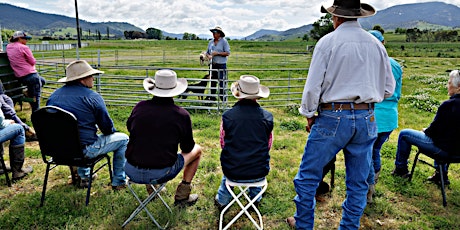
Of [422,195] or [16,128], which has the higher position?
[16,128]

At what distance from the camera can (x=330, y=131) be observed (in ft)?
9.08

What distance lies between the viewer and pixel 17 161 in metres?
4.44

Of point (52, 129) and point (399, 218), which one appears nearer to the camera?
point (52, 129)

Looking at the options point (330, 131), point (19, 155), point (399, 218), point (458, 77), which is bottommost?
point (399, 218)

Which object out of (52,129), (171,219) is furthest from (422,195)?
(52,129)

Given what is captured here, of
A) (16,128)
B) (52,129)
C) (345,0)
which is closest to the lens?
(345,0)

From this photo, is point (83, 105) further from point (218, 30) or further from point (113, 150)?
point (218, 30)

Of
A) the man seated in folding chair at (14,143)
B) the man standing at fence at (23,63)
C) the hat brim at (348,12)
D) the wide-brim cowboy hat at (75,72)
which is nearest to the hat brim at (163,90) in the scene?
the wide-brim cowboy hat at (75,72)

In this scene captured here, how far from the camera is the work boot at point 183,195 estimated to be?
12.9 ft

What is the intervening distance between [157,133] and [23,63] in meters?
5.67

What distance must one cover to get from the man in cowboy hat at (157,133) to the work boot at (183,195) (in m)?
0.48

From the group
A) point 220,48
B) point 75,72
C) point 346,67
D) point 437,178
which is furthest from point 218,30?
point 346,67

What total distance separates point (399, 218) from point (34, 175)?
498cm

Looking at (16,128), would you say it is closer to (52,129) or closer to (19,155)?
(19,155)
